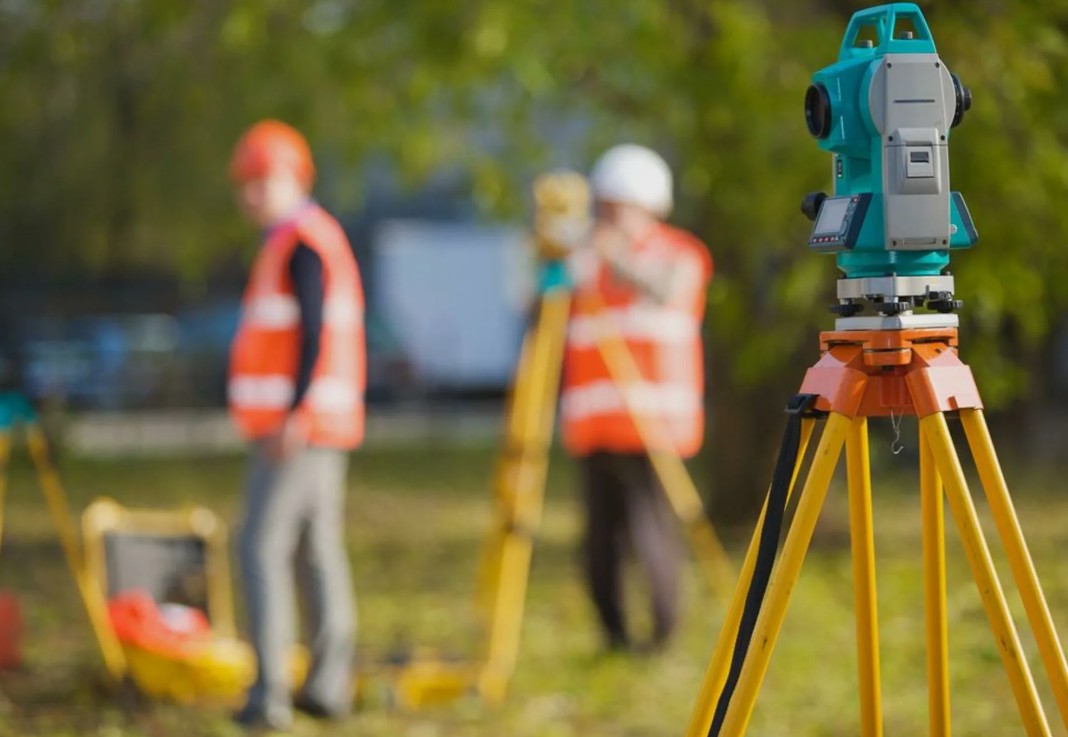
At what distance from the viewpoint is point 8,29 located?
332 inches

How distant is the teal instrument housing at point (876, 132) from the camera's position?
273 centimetres

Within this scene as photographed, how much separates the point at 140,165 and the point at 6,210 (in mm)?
2094

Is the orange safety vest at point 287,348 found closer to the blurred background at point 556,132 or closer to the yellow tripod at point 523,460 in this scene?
the yellow tripod at point 523,460

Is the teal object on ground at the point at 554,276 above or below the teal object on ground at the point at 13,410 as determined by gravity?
above

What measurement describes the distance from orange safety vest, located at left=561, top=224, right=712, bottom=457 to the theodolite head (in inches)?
124

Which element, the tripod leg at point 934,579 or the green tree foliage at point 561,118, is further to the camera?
the green tree foliage at point 561,118

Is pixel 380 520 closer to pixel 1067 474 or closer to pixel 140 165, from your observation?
pixel 140 165

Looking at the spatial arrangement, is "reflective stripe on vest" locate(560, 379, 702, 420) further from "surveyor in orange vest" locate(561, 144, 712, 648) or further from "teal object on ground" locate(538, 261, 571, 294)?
"teal object on ground" locate(538, 261, 571, 294)

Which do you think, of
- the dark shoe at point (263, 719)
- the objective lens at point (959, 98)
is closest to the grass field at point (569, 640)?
the dark shoe at point (263, 719)

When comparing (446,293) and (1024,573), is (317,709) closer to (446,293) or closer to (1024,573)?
(1024,573)

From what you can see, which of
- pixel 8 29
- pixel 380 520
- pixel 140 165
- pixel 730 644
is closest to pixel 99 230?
pixel 140 165

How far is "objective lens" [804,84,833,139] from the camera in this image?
2.81 metres

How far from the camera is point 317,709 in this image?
5.23m

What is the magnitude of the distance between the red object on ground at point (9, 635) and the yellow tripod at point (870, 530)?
4.02 meters
